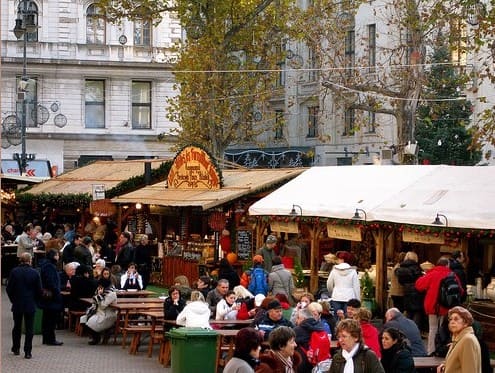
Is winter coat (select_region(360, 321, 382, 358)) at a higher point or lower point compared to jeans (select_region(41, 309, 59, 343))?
higher

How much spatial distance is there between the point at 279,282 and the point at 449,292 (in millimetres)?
3553

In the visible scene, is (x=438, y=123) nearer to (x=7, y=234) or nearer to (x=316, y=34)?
(x=316, y=34)

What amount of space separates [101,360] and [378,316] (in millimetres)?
5632

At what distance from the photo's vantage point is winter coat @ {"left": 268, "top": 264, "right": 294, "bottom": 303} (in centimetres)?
1988

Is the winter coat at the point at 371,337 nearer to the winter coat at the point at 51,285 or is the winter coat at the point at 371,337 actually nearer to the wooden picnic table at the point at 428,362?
the wooden picnic table at the point at 428,362

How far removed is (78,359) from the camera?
18.2 metres

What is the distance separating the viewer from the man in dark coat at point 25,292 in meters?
17.8

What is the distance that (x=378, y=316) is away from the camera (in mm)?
21562

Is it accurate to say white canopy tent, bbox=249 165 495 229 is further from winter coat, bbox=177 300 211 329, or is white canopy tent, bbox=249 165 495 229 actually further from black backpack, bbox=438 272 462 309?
winter coat, bbox=177 300 211 329

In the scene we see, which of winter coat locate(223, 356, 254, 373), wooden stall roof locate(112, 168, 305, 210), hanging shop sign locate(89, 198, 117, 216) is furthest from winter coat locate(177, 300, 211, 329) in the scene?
hanging shop sign locate(89, 198, 117, 216)

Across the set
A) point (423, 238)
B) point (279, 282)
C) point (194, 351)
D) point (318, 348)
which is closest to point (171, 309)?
point (194, 351)

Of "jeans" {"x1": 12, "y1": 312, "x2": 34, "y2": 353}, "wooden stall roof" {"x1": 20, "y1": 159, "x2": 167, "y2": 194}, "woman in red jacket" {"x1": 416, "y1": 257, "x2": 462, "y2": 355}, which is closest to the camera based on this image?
"woman in red jacket" {"x1": 416, "y1": 257, "x2": 462, "y2": 355}

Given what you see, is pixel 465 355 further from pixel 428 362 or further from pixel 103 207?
pixel 103 207

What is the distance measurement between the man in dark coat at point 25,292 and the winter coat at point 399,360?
811 centimetres
